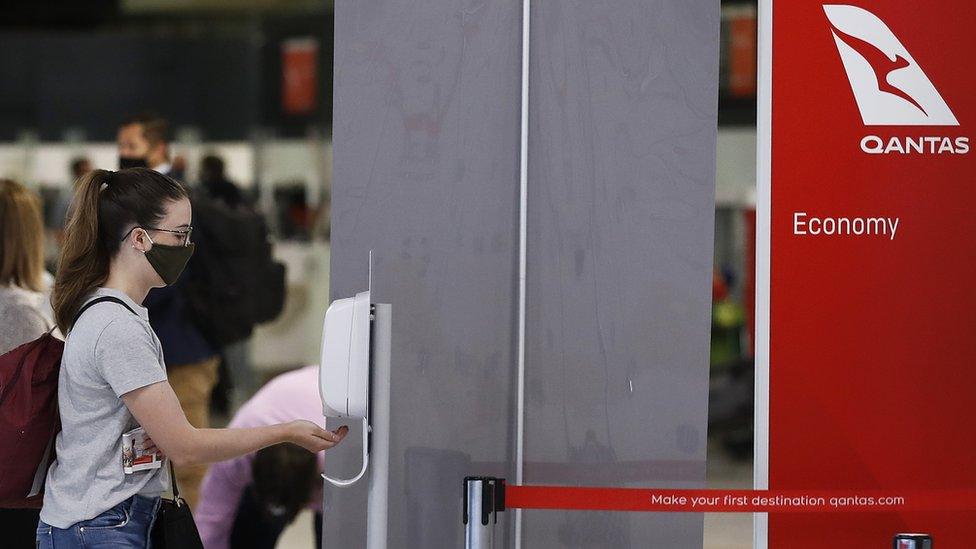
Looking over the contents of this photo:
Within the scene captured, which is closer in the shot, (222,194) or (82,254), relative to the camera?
(82,254)

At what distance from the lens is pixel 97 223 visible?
215cm

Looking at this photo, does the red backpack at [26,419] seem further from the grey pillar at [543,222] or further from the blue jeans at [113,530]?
the grey pillar at [543,222]

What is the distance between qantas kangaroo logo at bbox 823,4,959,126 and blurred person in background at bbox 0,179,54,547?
2.28m

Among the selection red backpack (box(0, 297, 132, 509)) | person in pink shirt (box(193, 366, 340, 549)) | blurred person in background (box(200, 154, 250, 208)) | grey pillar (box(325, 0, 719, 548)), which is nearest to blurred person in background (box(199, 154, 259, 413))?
blurred person in background (box(200, 154, 250, 208))

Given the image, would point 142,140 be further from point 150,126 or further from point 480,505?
point 480,505

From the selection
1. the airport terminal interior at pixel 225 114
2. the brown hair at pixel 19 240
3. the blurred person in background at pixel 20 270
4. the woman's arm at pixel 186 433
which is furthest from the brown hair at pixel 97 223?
the airport terminal interior at pixel 225 114

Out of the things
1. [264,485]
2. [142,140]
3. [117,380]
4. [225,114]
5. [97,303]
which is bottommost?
[264,485]

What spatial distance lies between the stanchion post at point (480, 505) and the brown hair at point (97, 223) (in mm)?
811

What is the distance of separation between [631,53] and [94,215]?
46.4 inches

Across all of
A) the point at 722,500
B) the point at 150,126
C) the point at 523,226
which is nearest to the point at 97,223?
the point at 523,226

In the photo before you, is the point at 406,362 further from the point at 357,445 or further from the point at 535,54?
the point at 535,54

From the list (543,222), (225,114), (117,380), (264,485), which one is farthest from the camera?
(225,114)

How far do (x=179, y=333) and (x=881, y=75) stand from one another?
2.87m

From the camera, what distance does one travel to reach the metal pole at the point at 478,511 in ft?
7.64
